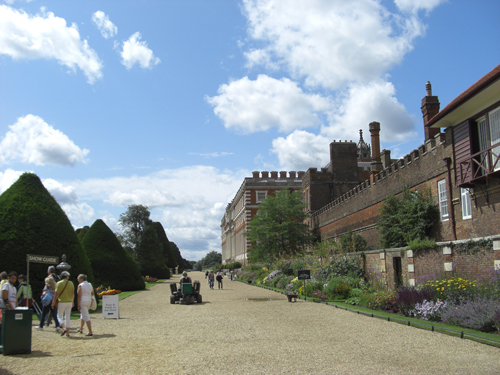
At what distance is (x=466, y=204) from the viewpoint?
18531 millimetres

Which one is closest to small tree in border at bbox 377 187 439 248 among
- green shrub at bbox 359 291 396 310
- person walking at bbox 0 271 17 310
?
green shrub at bbox 359 291 396 310

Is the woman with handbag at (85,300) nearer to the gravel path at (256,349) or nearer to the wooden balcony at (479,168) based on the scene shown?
the gravel path at (256,349)

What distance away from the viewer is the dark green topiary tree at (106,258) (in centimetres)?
2450

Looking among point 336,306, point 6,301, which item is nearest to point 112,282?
point 336,306

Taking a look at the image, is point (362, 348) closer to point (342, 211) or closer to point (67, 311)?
point (67, 311)

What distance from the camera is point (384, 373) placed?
21.8 ft

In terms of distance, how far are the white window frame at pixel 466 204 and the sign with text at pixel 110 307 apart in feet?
46.3

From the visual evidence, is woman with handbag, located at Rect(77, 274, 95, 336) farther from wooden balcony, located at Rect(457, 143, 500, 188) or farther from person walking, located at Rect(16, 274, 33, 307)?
wooden balcony, located at Rect(457, 143, 500, 188)

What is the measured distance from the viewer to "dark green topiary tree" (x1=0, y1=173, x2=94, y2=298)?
14.7 meters

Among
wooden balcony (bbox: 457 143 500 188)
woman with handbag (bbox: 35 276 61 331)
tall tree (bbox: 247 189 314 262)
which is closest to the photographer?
woman with handbag (bbox: 35 276 61 331)

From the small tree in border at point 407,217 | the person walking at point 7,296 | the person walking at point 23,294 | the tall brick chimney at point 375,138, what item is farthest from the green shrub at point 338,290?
the tall brick chimney at point 375,138

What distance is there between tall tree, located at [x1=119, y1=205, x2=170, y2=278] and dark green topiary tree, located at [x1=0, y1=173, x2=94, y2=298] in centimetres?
2677

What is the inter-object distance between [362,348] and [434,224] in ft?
46.5

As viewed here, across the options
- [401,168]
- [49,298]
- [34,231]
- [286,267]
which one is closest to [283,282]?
[286,267]
